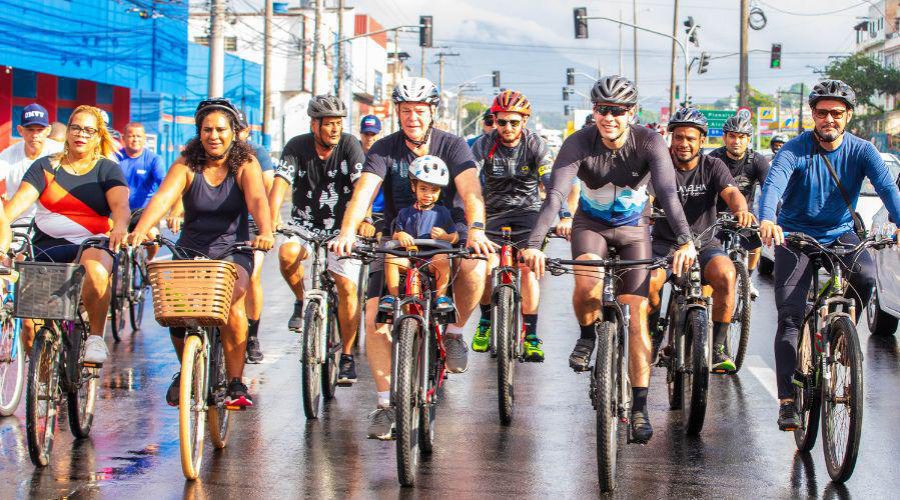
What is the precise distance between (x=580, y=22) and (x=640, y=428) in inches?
1411

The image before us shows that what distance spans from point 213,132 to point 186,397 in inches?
67.4

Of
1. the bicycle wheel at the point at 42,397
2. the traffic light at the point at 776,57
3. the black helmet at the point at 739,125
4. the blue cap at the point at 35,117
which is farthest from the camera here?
the traffic light at the point at 776,57

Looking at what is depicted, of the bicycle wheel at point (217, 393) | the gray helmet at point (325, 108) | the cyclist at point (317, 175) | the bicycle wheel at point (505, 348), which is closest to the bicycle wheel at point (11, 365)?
the bicycle wheel at point (217, 393)

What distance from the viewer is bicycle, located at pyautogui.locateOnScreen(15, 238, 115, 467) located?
6957mm

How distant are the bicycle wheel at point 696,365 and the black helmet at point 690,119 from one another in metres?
1.87

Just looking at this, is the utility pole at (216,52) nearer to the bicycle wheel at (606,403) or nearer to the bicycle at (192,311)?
the bicycle at (192,311)

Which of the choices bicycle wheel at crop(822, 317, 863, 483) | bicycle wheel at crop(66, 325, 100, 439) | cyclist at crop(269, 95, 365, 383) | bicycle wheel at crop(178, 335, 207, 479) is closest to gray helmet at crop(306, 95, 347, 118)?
cyclist at crop(269, 95, 365, 383)

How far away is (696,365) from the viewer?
7.70 m

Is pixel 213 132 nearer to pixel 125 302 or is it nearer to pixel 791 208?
pixel 791 208

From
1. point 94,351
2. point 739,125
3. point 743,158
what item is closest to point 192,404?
point 94,351

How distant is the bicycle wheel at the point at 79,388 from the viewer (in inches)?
298

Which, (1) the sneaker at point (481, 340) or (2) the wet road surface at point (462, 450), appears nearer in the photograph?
(2) the wet road surface at point (462, 450)

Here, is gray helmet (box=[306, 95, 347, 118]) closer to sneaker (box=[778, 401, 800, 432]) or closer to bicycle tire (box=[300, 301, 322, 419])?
bicycle tire (box=[300, 301, 322, 419])

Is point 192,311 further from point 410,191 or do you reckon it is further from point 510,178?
point 510,178
